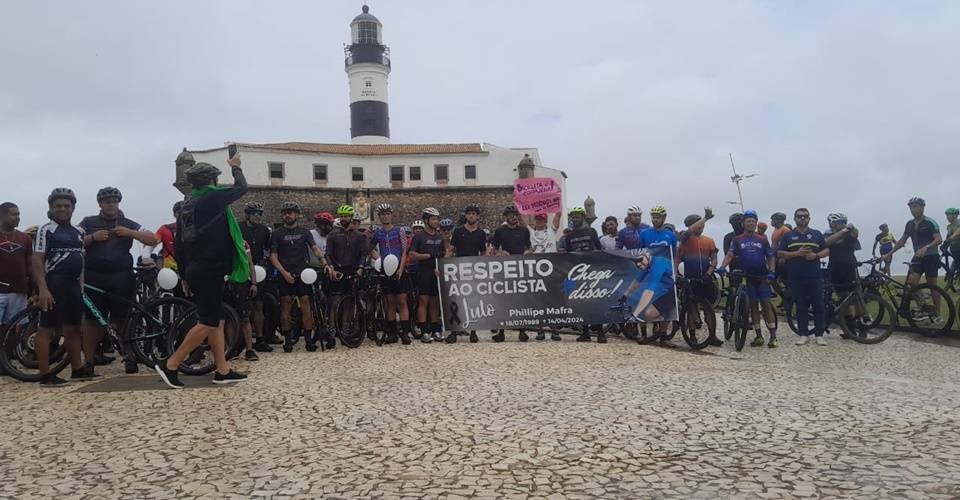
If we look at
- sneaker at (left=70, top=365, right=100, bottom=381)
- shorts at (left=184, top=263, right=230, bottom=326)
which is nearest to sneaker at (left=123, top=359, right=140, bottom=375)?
sneaker at (left=70, top=365, right=100, bottom=381)

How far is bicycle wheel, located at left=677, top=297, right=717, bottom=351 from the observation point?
9.22 m

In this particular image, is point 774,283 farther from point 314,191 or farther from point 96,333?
point 314,191

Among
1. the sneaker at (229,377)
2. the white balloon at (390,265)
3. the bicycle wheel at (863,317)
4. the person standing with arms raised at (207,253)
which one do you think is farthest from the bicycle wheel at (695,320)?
the person standing with arms raised at (207,253)

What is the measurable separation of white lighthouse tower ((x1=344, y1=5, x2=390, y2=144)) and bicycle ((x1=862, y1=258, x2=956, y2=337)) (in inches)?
1998

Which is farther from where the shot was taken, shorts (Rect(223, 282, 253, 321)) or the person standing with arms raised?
shorts (Rect(223, 282, 253, 321))

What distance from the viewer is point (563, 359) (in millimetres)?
7285

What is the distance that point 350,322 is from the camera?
9.14 m

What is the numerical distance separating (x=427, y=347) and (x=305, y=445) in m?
4.94

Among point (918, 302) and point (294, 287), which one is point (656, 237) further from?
point (294, 287)

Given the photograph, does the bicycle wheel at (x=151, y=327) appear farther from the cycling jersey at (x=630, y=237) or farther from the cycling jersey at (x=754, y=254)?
the cycling jersey at (x=754, y=254)

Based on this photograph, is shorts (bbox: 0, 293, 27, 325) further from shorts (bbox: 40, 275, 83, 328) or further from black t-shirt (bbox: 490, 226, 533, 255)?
black t-shirt (bbox: 490, 226, 533, 255)

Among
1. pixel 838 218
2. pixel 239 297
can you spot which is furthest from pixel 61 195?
pixel 838 218

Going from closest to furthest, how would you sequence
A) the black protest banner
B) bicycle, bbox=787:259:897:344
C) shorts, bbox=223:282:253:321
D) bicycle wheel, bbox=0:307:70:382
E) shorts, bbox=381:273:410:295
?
bicycle wheel, bbox=0:307:70:382
shorts, bbox=223:282:253:321
bicycle, bbox=787:259:897:344
shorts, bbox=381:273:410:295
the black protest banner

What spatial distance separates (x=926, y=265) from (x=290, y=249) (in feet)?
32.1
